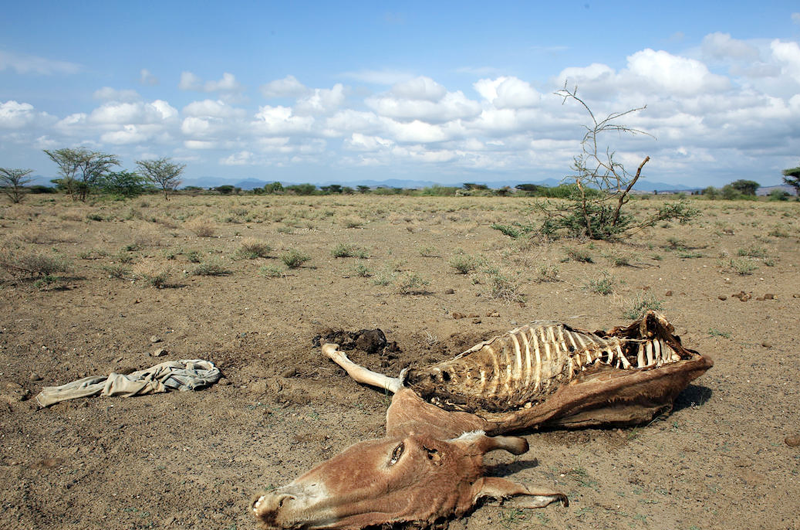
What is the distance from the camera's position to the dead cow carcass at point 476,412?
92.4 inches

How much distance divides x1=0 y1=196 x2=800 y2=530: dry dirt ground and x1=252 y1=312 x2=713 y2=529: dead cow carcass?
27 cm

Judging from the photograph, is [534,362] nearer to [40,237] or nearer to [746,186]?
[40,237]

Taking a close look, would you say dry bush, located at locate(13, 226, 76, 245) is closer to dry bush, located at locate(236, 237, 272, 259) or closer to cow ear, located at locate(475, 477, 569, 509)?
dry bush, located at locate(236, 237, 272, 259)

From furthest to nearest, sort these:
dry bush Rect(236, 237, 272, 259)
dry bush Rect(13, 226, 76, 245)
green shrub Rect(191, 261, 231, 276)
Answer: dry bush Rect(13, 226, 76, 245)
dry bush Rect(236, 237, 272, 259)
green shrub Rect(191, 261, 231, 276)

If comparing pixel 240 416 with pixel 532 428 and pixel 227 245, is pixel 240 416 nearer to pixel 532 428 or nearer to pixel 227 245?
pixel 532 428

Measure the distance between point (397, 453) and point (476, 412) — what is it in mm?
1042

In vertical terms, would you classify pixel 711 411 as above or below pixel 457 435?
below

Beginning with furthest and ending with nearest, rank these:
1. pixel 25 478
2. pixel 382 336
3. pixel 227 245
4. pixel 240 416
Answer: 1. pixel 227 245
2. pixel 382 336
3. pixel 240 416
4. pixel 25 478

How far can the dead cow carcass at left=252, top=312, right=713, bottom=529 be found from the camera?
2346 mm

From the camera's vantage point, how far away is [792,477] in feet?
10.7

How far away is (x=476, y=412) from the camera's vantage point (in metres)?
3.44

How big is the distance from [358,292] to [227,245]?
6317 millimetres

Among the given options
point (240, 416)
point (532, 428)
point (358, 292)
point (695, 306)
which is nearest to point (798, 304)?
point (695, 306)

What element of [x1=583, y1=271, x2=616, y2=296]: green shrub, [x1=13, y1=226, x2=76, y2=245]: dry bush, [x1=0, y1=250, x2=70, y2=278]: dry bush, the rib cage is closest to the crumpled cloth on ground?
the rib cage
